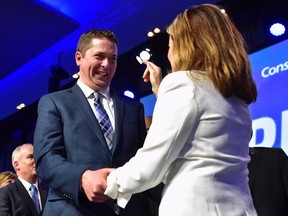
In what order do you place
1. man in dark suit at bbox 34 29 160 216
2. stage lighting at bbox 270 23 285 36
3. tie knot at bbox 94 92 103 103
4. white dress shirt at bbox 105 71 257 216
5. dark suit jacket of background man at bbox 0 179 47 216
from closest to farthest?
white dress shirt at bbox 105 71 257 216 → man in dark suit at bbox 34 29 160 216 → tie knot at bbox 94 92 103 103 → dark suit jacket of background man at bbox 0 179 47 216 → stage lighting at bbox 270 23 285 36

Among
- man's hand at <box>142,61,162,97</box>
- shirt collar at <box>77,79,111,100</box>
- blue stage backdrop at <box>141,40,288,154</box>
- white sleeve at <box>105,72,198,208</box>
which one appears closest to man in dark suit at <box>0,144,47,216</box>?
blue stage backdrop at <box>141,40,288,154</box>

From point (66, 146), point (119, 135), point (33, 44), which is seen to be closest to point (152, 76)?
point (119, 135)

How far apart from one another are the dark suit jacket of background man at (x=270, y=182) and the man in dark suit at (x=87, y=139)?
0.87 meters

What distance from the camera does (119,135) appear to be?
164 centimetres

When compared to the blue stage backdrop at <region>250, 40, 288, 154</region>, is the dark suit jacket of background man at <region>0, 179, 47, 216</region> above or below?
below

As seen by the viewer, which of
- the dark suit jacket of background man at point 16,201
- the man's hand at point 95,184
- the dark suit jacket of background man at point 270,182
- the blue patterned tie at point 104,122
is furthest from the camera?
the dark suit jacket of background man at point 16,201

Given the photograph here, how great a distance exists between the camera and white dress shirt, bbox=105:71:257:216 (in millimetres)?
1188

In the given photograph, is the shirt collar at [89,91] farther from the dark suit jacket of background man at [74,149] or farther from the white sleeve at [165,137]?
the white sleeve at [165,137]

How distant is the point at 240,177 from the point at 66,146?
0.58 metres

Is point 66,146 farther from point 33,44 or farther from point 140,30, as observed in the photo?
point 33,44

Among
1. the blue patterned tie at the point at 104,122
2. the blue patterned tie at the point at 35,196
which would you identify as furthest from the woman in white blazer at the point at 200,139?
the blue patterned tie at the point at 35,196

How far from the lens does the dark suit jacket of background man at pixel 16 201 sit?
3.55 m

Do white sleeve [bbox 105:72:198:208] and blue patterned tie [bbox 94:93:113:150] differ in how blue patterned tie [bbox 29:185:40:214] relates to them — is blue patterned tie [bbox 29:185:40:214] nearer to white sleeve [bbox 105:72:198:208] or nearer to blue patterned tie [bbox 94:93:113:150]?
blue patterned tie [bbox 94:93:113:150]

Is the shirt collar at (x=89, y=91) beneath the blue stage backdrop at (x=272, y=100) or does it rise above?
beneath
